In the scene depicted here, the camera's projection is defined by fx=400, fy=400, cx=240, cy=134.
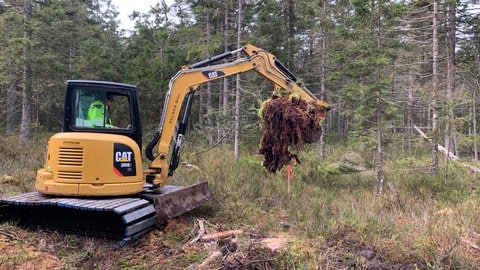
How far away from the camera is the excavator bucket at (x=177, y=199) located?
7113mm

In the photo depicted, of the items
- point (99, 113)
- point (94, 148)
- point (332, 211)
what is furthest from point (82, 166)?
point (332, 211)

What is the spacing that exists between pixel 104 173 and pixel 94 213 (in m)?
0.69

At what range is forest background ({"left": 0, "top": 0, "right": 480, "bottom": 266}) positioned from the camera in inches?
417

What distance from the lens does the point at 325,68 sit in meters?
17.9

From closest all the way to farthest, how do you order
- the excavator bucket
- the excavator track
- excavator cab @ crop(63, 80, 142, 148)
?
the excavator track → excavator cab @ crop(63, 80, 142, 148) → the excavator bucket

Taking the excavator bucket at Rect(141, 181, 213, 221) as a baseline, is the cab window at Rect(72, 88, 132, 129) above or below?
above

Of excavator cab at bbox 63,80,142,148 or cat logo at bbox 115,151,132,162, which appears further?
excavator cab at bbox 63,80,142,148

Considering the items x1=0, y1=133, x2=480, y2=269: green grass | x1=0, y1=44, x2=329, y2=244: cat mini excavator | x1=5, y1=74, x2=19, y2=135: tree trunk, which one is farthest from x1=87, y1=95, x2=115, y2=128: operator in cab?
x1=5, y1=74, x2=19, y2=135: tree trunk

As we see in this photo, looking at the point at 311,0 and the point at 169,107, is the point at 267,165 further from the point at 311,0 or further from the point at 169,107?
the point at 311,0

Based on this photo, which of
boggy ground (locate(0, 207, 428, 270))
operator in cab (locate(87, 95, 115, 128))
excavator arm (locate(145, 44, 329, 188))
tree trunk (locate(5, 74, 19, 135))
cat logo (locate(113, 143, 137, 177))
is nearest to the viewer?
boggy ground (locate(0, 207, 428, 270))

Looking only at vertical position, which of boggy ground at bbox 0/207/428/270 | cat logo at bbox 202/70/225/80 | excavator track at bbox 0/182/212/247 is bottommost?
boggy ground at bbox 0/207/428/270

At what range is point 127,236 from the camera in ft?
20.4

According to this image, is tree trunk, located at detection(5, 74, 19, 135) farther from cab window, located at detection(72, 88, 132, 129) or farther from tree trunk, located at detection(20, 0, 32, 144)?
cab window, located at detection(72, 88, 132, 129)

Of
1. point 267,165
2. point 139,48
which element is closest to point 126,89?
point 267,165
